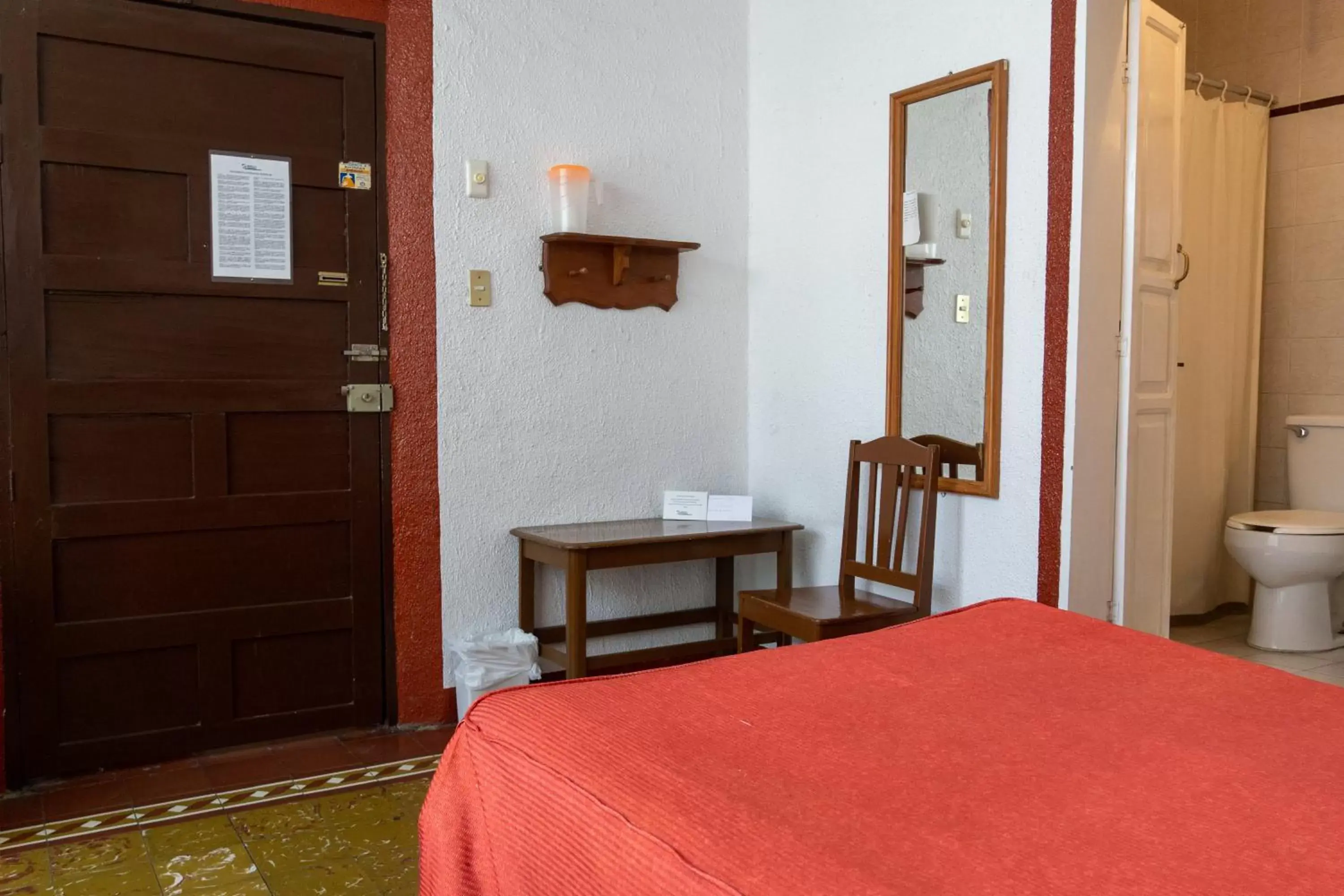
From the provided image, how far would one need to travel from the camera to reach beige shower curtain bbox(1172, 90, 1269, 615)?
4305 millimetres

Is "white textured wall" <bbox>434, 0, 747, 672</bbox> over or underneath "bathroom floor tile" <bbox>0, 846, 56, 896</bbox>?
over

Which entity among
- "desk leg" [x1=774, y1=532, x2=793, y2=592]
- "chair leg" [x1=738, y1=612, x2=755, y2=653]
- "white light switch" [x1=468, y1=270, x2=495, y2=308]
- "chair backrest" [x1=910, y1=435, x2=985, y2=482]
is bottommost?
"chair leg" [x1=738, y1=612, x2=755, y2=653]

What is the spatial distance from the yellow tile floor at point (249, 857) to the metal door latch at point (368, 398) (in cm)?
116

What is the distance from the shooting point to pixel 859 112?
11.5 feet

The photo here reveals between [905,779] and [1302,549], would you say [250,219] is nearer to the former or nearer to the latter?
[905,779]

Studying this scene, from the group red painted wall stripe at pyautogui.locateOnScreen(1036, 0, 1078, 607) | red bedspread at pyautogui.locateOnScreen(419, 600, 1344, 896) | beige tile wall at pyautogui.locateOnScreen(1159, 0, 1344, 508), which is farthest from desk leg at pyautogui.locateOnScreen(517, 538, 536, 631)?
beige tile wall at pyautogui.locateOnScreen(1159, 0, 1344, 508)

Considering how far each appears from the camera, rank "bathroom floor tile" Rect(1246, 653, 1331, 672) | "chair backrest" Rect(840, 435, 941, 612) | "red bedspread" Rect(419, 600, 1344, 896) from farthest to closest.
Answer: "bathroom floor tile" Rect(1246, 653, 1331, 672) < "chair backrest" Rect(840, 435, 941, 612) < "red bedspread" Rect(419, 600, 1344, 896)

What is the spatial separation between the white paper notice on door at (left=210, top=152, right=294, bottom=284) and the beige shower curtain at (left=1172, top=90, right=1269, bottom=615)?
3389 mm

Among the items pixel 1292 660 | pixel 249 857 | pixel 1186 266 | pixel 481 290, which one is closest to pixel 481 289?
pixel 481 290

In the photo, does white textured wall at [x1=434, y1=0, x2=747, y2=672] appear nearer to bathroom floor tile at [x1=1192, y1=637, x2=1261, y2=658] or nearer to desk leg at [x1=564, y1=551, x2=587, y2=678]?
desk leg at [x1=564, y1=551, x2=587, y2=678]

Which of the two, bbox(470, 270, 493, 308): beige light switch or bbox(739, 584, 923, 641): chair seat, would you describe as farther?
bbox(470, 270, 493, 308): beige light switch

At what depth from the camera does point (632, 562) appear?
332 centimetres

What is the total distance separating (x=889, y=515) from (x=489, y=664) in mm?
1331

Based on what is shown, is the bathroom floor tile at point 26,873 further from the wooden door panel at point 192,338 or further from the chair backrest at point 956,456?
the chair backrest at point 956,456
